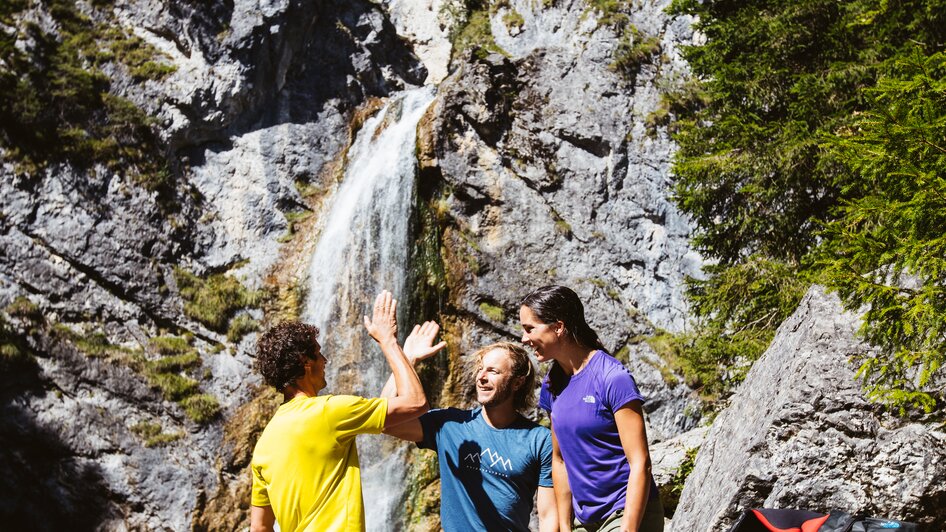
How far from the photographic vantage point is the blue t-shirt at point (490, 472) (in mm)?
2996

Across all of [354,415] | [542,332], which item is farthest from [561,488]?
[354,415]

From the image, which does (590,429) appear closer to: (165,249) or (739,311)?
(739,311)

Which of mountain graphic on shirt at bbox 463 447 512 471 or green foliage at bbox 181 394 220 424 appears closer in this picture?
mountain graphic on shirt at bbox 463 447 512 471

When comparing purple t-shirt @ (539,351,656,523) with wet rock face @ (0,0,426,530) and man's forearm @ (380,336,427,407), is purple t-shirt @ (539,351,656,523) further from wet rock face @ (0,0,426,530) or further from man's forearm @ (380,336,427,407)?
wet rock face @ (0,0,426,530)

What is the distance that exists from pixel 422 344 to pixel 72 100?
38.8 ft

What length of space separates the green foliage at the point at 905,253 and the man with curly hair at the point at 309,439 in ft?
8.53

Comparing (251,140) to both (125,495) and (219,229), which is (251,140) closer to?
(219,229)

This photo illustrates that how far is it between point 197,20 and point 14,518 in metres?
9.28

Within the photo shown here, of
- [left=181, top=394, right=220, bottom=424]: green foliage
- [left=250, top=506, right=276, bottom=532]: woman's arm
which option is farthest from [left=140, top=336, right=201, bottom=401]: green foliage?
[left=250, top=506, right=276, bottom=532]: woman's arm

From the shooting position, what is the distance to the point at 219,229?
13.0 m

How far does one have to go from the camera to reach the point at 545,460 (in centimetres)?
311

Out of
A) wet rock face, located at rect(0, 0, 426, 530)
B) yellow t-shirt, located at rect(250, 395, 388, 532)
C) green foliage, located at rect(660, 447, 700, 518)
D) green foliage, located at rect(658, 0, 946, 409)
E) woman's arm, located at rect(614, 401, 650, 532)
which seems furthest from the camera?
Answer: wet rock face, located at rect(0, 0, 426, 530)

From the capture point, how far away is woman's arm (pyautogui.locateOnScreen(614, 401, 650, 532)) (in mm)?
2684

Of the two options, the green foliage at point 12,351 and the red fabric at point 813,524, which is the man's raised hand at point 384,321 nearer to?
the red fabric at point 813,524
